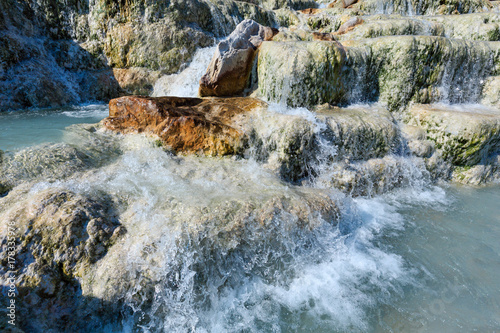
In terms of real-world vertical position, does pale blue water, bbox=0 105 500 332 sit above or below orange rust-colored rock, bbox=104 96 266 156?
below

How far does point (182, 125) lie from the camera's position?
4.50m

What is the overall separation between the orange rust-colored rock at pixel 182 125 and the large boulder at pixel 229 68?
4.90 feet

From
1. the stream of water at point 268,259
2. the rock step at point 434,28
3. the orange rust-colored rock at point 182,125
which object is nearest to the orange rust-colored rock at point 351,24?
the rock step at point 434,28

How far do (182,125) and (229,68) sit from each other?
254 centimetres

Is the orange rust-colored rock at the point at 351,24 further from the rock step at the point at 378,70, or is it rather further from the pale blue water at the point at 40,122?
the pale blue water at the point at 40,122

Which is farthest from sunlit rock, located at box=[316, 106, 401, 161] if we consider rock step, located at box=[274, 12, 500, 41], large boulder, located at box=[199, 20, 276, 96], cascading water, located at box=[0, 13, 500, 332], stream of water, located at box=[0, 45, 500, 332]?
rock step, located at box=[274, 12, 500, 41]

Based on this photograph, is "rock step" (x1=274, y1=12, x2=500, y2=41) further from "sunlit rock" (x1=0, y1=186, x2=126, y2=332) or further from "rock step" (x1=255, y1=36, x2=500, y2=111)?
"sunlit rock" (x1=0, y1=186, x2=126, y2=332)

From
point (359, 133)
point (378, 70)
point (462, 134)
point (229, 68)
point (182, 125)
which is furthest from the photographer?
Result: point (378, 70)

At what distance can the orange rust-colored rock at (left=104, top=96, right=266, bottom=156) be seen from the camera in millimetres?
4414

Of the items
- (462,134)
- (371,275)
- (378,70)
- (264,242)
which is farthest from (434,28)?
(264,242)

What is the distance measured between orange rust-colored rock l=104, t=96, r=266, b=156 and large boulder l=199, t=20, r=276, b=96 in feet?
4.90

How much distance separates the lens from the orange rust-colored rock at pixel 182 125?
441cm

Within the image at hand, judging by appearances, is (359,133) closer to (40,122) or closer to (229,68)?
(229,68)

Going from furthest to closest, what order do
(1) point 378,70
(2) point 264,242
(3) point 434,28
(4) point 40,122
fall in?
(3) point 434,28 < (1) point 378,70 < (4) point 40,122 < (2) point 264,242
